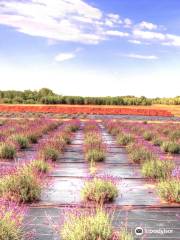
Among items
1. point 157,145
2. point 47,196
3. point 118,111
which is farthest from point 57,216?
point 118,111

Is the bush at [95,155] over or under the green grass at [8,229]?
under

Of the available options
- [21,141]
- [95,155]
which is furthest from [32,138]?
[95,155]

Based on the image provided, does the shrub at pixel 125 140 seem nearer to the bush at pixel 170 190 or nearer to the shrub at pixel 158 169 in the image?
the shrub at pixel 158 169

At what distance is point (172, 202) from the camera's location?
8875 mm

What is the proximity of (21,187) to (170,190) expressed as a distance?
2.69 meters

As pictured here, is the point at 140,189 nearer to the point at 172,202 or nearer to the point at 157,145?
the point at 172,202

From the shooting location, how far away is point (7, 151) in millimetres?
14500

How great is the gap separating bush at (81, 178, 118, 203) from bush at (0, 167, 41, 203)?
2.86 ft

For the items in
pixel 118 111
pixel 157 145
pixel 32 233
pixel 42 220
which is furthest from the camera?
pixel 118 111

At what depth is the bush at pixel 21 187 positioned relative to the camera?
8.55 meters

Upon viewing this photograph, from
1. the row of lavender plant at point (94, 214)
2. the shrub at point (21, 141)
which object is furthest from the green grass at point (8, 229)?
the shrub at point (21, 141)

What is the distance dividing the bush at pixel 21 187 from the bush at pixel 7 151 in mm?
5507

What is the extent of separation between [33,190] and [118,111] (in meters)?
45.0

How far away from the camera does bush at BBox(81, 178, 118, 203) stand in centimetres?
864
